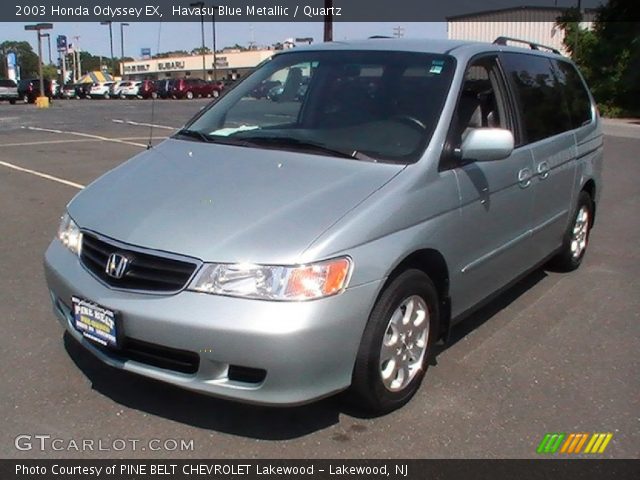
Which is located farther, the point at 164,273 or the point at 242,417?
the point at 242,417

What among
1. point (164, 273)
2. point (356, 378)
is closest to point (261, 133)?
point (164, 273)

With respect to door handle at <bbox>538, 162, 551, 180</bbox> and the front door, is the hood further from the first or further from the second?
door handle at <bbox>538, 162, 551, 180</bbox>

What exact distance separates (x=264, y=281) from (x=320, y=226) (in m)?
0.36

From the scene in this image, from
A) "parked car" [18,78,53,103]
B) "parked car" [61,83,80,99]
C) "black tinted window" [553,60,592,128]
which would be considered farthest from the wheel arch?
"parked car" [61,83,80,99]

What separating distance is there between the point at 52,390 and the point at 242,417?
1039 millimetres

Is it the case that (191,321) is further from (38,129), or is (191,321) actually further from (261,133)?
(38,129)

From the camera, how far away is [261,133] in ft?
13.1

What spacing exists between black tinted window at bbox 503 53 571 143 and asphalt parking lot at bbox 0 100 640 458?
1.27 m

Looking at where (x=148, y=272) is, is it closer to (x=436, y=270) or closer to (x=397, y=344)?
(x=397, y=344)

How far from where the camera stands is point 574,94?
562 cm

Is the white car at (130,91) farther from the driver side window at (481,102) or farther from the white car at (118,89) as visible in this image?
the driver side window at (481,102)

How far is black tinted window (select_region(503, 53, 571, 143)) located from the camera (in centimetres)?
452

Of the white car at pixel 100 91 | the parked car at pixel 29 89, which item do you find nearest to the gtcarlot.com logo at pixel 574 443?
the parked car at pixel 29 89

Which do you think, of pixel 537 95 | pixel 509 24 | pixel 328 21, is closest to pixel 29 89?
pixel 328 21
